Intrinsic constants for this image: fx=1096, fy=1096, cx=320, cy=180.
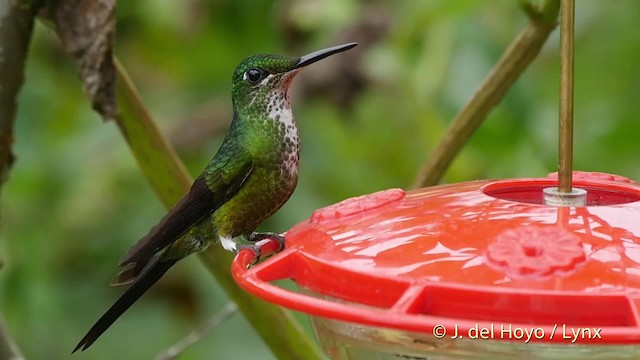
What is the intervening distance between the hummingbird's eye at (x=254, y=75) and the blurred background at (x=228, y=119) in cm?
79

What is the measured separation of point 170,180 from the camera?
2.14 m

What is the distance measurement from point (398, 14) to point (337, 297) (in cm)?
248

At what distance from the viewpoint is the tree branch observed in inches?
81.7

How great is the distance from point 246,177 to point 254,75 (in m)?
0.19

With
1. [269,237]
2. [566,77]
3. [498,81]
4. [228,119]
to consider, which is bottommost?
[228,119]

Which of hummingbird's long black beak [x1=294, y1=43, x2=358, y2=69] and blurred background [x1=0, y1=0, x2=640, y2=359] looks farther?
blurred background [x1=0, y1=0, x2=640, y2=359]

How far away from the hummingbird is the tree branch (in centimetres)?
32

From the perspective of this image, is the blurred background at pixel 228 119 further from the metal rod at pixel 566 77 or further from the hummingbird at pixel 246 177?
the metal rod at pixel 566 77

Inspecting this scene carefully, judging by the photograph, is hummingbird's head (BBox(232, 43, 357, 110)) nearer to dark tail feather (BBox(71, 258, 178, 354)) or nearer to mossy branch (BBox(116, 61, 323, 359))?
mossy branch (BBox(116, 61, 323, 359))

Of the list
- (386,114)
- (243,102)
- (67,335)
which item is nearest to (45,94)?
(67,335)

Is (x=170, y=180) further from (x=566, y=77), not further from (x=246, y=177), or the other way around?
(x=566, y=77)

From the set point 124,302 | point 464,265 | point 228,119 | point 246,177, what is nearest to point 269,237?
point 246,177

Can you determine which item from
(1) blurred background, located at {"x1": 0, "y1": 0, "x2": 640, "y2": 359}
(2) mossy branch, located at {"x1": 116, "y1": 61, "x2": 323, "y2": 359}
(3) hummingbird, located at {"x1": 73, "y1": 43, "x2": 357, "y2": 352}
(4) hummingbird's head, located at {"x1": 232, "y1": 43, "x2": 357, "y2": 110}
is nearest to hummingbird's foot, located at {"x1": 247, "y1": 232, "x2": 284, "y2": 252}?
(3) hummingbird, located at {"x1": 73, "y1": 43, "x2": 357, "y2": 352}

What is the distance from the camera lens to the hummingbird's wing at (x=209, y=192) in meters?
1.91
